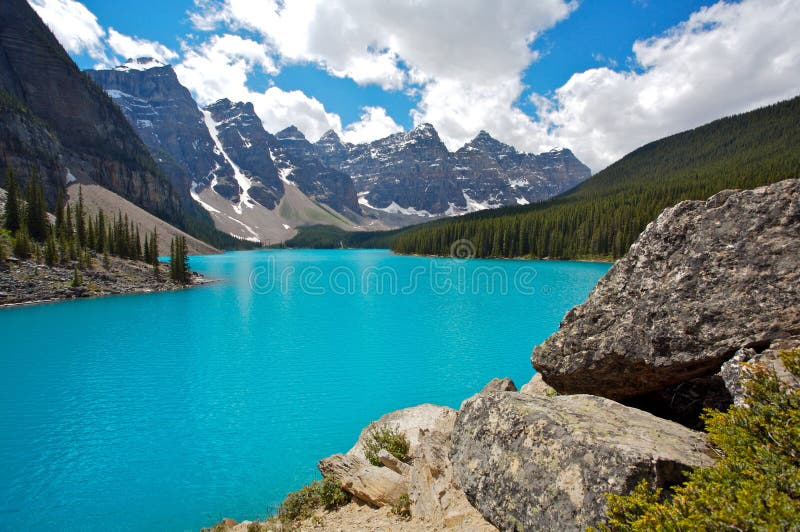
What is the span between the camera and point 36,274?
2146 inches

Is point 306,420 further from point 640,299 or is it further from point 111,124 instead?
point 111,124

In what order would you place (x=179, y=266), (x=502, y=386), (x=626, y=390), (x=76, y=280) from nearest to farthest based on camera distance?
1. (x=626, y=390)
2. (x=502, y=386)
3. (x=76, y=280)
4. (x=179, y=266)

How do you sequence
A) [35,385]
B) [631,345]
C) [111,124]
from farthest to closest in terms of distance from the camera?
[111,124], [35,385], [631,345]

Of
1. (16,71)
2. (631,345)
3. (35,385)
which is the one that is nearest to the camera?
(631,345)

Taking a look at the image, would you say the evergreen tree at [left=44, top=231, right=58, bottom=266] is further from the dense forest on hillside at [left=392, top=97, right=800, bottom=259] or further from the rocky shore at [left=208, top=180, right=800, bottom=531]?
the dense forest on hillside at [left=392, top=97, right=800, bottom=259]

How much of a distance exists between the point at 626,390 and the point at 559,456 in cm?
402

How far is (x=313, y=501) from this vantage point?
956 centimetres

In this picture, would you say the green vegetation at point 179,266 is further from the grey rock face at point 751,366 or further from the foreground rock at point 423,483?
the grey rock face at point 751,366

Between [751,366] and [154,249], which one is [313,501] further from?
[154,249]

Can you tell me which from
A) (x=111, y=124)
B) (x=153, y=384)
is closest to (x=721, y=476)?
(x=153, y=384)

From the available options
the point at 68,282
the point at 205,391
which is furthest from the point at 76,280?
the point at 205,391

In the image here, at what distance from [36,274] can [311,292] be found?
126ft

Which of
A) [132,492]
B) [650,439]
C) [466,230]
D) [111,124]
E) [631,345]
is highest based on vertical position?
[111,124]

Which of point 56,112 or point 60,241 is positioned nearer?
point 60,241
